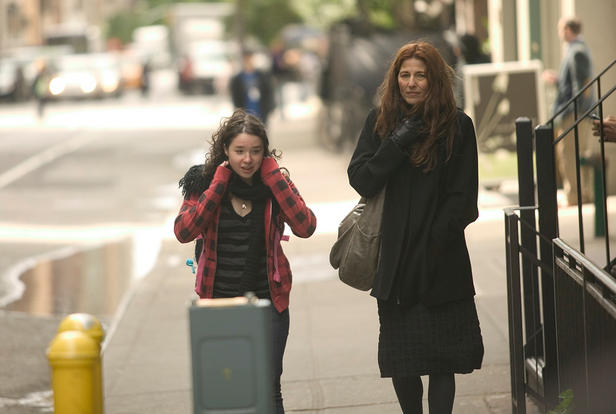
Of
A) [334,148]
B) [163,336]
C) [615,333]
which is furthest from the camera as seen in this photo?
[334,148]

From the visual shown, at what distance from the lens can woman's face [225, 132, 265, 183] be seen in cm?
515

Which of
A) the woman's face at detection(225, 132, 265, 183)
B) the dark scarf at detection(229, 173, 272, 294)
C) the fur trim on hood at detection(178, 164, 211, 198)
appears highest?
the woman's face at detection(225, 132, 265, 183)

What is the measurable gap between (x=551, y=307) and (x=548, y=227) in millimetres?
372

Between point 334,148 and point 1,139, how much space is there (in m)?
10.5

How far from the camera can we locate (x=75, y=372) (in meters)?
5.34

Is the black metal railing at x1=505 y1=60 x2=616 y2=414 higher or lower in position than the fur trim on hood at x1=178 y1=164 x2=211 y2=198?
lower

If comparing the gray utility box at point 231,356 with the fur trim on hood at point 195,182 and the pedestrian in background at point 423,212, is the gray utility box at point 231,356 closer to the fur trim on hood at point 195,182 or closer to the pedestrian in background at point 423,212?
the pedestrian in background at point 423,212

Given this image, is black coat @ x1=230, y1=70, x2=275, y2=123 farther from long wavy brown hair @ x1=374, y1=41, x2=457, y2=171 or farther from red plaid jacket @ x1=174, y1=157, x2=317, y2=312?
long wavy brown hair @ x1=374, y1=41, x2=457, y2=171

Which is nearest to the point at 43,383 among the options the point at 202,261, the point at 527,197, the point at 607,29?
the point at 202,261

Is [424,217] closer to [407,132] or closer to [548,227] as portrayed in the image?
[407,132]

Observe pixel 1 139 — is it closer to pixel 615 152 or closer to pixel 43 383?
pixel 615 152

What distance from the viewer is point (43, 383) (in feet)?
26.1

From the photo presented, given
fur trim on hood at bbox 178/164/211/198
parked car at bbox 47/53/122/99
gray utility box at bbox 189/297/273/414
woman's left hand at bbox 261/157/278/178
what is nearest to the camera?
gray utility box at bbox 189/297/273/414

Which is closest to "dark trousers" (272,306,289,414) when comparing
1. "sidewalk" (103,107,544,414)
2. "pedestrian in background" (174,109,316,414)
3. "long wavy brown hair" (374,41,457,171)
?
"pedestrian in background" (174,109,316,414)
